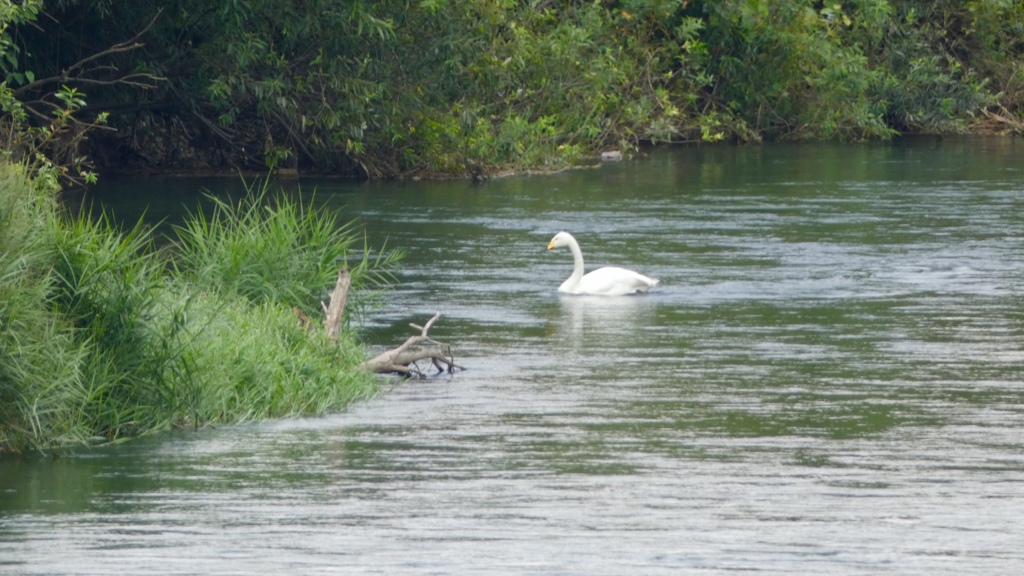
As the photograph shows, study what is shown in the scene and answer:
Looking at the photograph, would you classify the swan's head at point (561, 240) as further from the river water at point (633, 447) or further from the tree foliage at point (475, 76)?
the tree foliage at point (475, 76)

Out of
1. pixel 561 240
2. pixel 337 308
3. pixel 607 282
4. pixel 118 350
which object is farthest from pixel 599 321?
pixel 118 350

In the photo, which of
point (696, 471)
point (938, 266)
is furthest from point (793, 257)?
point (696, 471)

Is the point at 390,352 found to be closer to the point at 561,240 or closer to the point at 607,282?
the point at 607,282

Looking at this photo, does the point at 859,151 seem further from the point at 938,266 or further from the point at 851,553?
the point at 851,553

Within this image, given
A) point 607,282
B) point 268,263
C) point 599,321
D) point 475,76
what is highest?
point 475,76

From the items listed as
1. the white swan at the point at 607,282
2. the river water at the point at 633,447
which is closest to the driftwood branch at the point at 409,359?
the river water at the point at 633,447

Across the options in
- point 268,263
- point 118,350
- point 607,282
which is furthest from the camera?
point 607,282

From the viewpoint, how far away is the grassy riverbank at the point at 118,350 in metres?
9.36

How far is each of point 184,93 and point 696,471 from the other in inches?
723

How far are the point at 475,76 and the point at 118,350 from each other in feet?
61.4

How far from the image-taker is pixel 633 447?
9.34 meters

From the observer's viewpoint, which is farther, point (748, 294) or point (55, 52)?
point (55, 52)

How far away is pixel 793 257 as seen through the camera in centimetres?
1845

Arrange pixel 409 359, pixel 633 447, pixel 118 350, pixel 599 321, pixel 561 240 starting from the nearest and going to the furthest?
pixel 633 447 → pixel 118 350 → pixel 409 359 → pixel 599 321 → pixel 561 240
